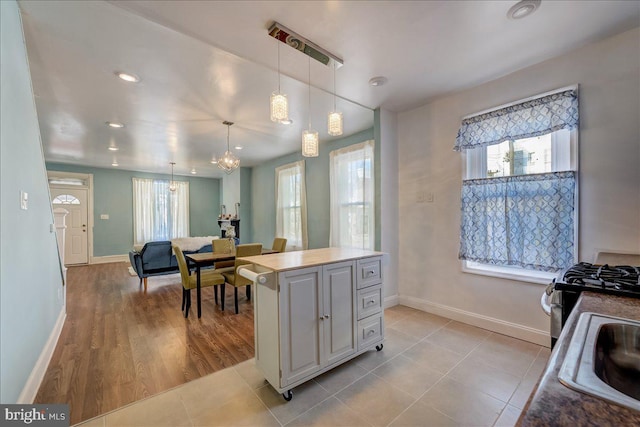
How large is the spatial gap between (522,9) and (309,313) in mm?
2479

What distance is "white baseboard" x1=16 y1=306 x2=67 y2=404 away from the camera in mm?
1655

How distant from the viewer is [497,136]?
8.44 ft

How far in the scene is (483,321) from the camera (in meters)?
2.71

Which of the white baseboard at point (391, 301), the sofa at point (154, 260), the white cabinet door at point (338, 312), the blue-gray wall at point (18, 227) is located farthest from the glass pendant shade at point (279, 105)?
the sofa at point (154, 260)

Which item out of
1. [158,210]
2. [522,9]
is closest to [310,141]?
[522,9]

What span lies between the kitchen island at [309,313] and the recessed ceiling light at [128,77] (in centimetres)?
214

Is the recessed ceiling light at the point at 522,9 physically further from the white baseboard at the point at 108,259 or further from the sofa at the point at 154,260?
the white baseboard at the point at 108,259

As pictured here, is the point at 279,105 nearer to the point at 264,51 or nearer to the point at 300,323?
the point at 264,51

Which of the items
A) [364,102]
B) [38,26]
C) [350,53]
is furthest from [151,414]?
[364,102]

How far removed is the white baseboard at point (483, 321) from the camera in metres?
2.36

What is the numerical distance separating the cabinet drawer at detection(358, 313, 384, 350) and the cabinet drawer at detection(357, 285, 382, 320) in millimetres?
52

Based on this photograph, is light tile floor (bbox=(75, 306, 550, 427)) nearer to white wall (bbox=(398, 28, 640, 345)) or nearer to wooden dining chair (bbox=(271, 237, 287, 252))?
white wall (bbox=(398, 28, 640, 345))

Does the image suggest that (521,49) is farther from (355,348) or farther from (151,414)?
(151,414)

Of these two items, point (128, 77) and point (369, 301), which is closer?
point (369, 301)
